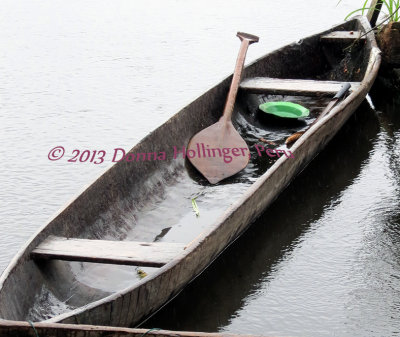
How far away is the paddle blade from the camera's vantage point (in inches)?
178

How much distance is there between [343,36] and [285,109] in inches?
51.4

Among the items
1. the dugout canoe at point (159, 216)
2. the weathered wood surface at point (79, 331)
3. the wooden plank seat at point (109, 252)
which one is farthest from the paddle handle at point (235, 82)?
the weathered wood surface at point (79, 331)

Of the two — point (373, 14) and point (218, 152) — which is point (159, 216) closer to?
point (218, 152)

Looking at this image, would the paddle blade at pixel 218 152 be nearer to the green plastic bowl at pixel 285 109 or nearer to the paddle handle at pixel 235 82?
the paddle handle at pixel 235 82

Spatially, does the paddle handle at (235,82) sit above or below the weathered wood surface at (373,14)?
below

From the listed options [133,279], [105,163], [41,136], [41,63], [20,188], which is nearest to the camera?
[133,279]

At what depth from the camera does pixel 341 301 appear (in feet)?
11.5

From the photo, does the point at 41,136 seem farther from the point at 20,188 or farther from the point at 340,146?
the point at 340,146

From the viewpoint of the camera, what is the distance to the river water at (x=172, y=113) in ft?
11.5

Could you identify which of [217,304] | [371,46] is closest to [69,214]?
[217,304]

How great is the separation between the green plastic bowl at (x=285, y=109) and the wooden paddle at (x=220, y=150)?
0.54 m

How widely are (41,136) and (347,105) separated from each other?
2383 mm

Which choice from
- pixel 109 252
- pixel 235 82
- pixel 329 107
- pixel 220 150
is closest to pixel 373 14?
pixel 329 107

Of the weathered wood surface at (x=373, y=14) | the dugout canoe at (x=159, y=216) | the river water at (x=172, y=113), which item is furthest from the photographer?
the weathered wood surface at (x=373, y=14)
